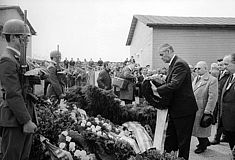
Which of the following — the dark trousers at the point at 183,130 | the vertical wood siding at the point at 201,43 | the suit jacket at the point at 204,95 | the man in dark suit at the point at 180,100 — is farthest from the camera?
the vertical wood siding at the point at 201,43

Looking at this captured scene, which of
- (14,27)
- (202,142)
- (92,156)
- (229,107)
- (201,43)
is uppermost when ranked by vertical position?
(201,43)

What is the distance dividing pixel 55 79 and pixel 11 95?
3.04m

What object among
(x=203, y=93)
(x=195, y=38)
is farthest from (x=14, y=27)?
(x=195, y=38)

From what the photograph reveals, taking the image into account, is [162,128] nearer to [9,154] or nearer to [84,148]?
[84,148]

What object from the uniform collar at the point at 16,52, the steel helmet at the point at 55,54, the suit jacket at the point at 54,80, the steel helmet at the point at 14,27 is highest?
the steel helmet at the point at 14,27

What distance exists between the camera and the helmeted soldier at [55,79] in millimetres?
6055

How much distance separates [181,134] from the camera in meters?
4.50

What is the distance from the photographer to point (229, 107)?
481cm

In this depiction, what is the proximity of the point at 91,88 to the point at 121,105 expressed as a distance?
0.72 metres

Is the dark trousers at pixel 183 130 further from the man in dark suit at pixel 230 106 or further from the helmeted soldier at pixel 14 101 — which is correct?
the helmeted soldier at pixel 14 101

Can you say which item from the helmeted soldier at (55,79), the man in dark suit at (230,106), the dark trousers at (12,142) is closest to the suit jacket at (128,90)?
the helmeted soldier at (55,79)

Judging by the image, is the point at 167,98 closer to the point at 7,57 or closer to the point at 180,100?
the point at 180,100

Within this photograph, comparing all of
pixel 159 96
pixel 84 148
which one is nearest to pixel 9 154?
pixel 84 148

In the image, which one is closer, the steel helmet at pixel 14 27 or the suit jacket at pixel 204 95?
the steel helmet at pixel 14 27
